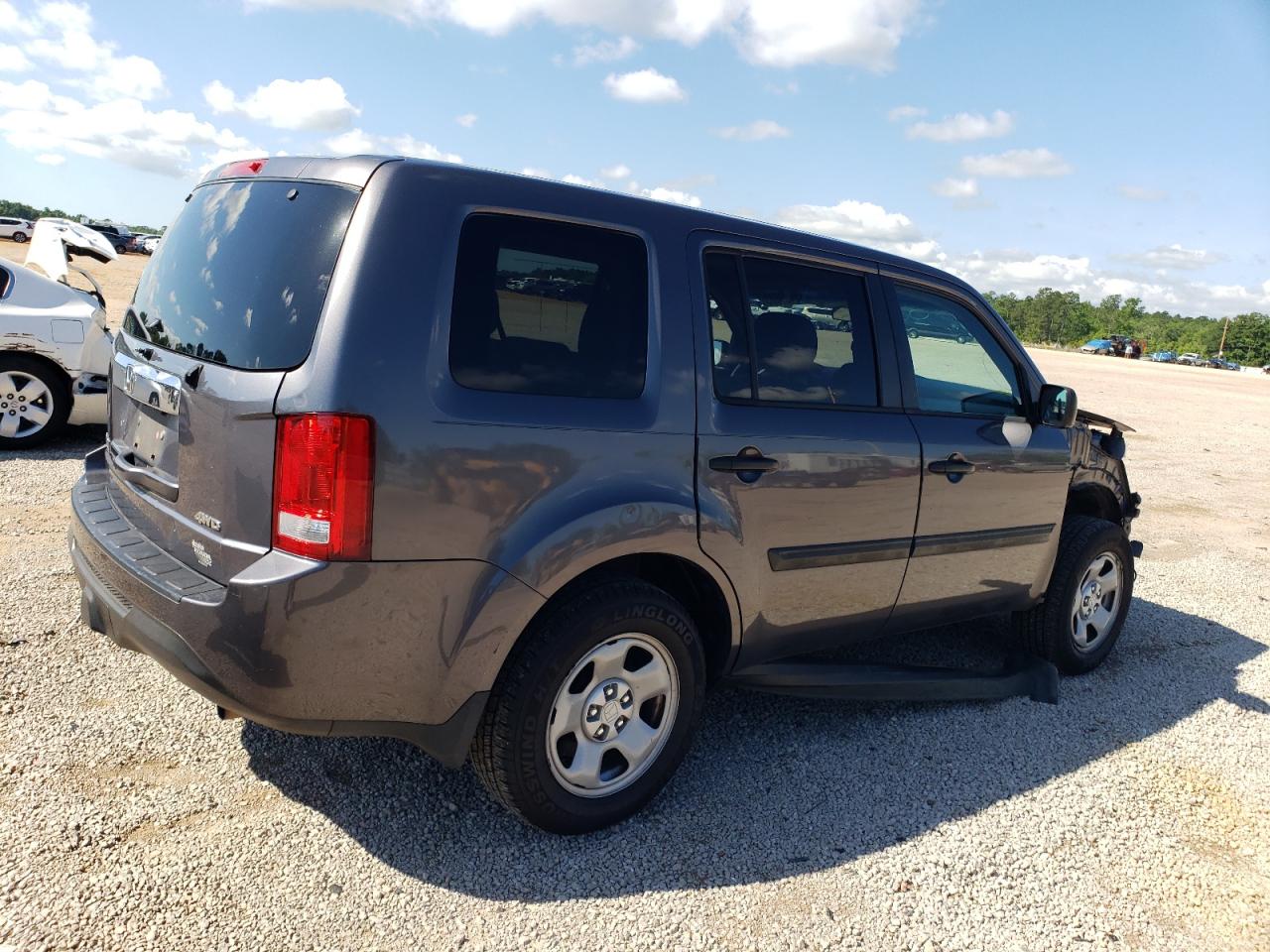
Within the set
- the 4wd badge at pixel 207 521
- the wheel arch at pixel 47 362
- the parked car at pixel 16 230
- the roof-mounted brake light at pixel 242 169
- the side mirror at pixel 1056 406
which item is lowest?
the wheel arch at pixel 47 362

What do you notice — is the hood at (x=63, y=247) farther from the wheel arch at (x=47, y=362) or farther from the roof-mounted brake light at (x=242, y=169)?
the roof-mounted brake light at (x=242, y=169)

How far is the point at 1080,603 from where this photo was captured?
187 inches

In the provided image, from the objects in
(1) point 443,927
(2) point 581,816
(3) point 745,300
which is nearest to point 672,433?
(3) point 745,300

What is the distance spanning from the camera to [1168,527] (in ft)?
27.4

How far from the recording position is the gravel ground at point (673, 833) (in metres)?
2.58

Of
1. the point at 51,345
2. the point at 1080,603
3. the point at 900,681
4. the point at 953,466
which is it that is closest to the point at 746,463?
the point at 953,466

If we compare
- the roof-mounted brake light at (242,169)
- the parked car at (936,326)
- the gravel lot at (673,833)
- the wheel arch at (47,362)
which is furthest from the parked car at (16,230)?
the parked car at (936,326)

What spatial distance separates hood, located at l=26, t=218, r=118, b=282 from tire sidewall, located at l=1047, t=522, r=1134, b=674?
22.7ft

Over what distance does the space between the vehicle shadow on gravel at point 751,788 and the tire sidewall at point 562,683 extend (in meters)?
0.11

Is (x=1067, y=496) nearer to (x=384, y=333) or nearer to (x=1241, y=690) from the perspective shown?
(x=1241, y=690)

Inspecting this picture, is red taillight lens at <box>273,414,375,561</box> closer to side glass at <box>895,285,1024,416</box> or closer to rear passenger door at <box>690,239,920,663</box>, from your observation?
rear passenger door at <box>690,239,920,663</box>

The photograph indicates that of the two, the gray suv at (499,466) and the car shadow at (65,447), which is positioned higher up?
the gray suv at (499,466)

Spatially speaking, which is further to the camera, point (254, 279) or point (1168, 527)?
point (1168, 527)

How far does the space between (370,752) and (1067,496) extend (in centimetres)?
349
